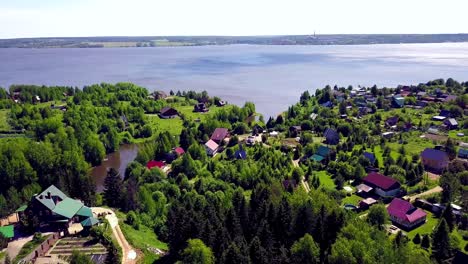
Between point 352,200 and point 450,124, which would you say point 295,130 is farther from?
point 450,124

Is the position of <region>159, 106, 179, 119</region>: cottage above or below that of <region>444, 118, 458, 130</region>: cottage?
below

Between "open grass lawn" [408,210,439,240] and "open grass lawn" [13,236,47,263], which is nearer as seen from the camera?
"open grass lawn" [13,236,47,263]

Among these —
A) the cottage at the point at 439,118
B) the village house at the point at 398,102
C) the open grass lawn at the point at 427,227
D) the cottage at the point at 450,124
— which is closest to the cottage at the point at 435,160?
the open grass lawn at the point at 427,227

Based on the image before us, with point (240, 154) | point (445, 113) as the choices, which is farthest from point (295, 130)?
point (445, 113)

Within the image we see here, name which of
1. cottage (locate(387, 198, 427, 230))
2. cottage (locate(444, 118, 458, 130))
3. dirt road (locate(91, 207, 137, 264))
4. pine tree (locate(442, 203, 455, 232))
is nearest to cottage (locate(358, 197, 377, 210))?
cottage (locate(387, 198, 427, 230))

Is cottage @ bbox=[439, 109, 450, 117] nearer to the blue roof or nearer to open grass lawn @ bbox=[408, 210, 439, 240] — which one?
the blue roof

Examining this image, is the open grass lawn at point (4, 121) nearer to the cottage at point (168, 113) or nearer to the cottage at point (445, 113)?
the cottage at point (168, 113)
